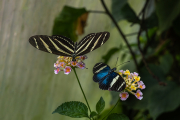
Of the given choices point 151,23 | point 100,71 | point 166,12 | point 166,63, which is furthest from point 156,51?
point 100,71

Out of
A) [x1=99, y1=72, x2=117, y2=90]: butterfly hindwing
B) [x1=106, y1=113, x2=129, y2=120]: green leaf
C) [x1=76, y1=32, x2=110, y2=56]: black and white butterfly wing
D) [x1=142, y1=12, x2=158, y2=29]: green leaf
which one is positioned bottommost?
[x1=106, y1=113, x2=129, y2=120]: green leaf

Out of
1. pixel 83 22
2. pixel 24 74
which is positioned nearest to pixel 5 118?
pixel 24 74

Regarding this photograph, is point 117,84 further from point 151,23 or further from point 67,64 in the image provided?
point 151,23

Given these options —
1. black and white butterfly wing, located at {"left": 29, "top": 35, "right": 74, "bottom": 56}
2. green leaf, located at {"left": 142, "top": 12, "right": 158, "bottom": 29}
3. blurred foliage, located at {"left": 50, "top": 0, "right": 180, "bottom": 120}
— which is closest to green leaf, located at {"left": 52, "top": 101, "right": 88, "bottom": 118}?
blurred foliage, located at {"left": 50, "top": 0, "right": 180, "bottom": 120}

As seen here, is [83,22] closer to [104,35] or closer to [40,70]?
[40,70]

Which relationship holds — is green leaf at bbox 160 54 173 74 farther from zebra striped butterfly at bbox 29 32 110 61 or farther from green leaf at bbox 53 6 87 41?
zebra striped butterfly at bbox 29 32 110 61

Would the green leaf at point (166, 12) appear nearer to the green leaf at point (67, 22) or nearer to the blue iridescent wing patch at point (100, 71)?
the green leaf at point (67, 22)
